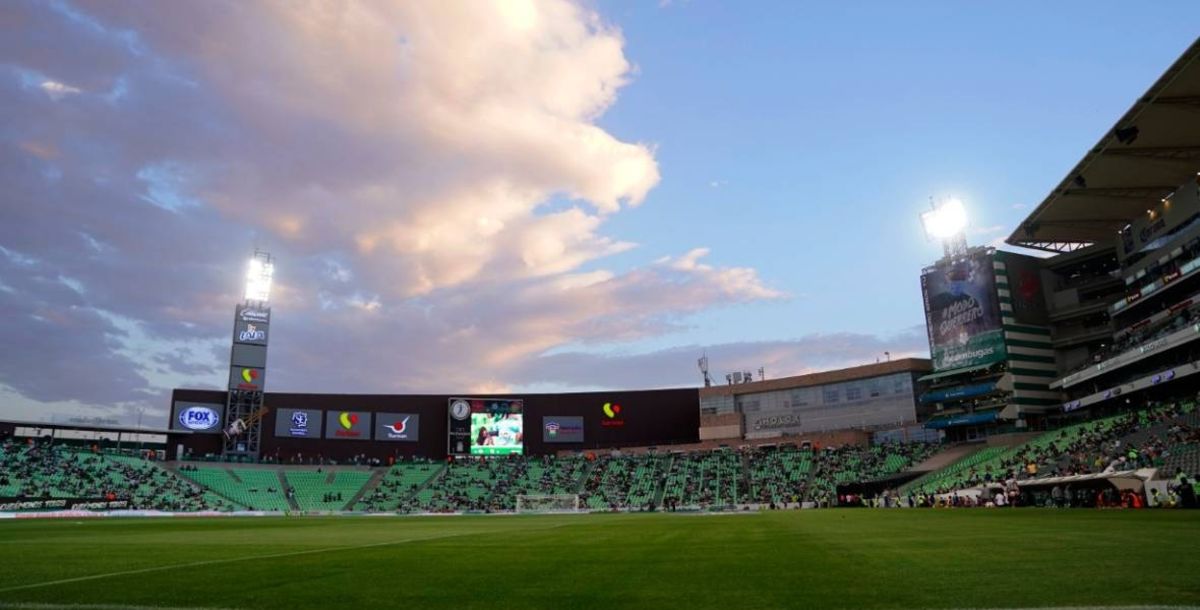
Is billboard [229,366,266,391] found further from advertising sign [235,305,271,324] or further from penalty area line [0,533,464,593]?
penalty area line [0,533,464,593]

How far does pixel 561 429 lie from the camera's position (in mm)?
105438

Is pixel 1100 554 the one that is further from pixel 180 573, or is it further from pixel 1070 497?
pixel 1070 497

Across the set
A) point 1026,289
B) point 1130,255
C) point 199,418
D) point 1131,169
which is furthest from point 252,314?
point 1130,255

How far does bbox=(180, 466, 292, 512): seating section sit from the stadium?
0.38 meters

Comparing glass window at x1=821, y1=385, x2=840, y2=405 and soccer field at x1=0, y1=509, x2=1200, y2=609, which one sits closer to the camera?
soccer field at x1=0, y1=509, x2=1200, y2=609

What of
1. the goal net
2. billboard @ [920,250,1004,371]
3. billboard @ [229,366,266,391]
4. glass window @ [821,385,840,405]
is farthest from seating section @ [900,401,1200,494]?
billboard @ [229,366,266,391]

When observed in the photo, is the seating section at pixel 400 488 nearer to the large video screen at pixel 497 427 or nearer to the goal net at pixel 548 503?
the large video screen at pixel 497 427

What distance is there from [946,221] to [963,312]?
10.7 meters

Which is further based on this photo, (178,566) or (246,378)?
(246,378)

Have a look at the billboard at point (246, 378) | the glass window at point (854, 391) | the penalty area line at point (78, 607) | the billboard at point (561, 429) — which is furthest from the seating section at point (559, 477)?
the penalty area line at point (78, 607)

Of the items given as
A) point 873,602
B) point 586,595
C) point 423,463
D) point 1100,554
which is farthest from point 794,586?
point 423,463

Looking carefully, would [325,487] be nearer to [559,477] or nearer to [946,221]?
[559,477]

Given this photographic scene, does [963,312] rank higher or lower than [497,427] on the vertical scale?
higher

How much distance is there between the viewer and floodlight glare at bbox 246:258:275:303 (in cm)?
9388
